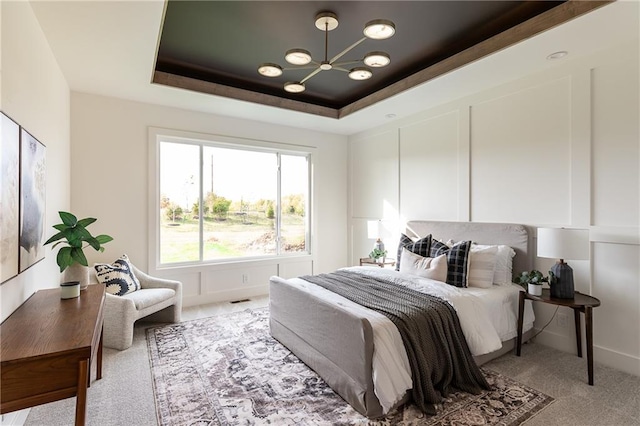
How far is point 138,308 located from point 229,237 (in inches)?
71.4

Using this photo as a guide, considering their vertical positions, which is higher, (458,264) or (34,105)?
(34,105)

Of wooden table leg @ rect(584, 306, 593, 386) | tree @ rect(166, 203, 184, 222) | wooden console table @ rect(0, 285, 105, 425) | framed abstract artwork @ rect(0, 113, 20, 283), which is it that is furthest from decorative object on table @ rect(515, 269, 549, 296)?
tree @ rect(166, 203, 184, 222)

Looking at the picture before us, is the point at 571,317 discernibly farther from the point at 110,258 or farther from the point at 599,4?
the point at 110,258

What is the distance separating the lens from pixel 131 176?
159 inches

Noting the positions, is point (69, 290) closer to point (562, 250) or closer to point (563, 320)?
point (562, 250)

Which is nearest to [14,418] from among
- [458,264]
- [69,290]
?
[69,290]

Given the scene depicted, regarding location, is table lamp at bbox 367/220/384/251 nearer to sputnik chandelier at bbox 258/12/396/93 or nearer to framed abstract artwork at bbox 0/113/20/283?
sputnik chandelier at bbox 258/12/396/93

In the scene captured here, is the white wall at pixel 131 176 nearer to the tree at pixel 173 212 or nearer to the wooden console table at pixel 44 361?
the tree at pixel 173 212

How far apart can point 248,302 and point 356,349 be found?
279 cm

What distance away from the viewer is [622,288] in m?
2.68

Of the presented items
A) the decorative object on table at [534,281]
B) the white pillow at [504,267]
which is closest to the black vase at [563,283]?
the decorative object on table at [534,281]

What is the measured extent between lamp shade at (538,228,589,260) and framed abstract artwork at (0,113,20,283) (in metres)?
3.70

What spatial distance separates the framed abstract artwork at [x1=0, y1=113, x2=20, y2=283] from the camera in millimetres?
1661

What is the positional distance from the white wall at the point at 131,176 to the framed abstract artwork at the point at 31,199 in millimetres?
1401
